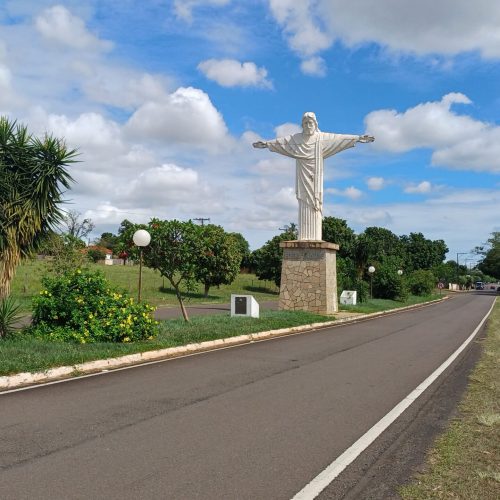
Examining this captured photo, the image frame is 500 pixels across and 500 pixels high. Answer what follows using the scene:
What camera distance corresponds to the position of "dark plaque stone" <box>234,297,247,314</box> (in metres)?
19.4

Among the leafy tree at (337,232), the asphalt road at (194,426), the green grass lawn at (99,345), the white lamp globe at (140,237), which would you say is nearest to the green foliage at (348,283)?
the leafy tree at (337,232)

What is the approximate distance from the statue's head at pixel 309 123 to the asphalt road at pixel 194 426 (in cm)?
1450

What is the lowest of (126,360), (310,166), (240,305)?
(126,360)

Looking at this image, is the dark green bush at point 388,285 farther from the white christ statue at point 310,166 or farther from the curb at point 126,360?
the curb at point 126,360

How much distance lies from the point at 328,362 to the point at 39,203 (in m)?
7.28

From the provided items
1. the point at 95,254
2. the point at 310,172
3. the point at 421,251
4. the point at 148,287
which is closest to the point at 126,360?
the point at 310,172

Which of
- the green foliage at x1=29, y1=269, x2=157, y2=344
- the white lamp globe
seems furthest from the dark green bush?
the green foliage at x1=29, y1=269, x2=157, y2=344

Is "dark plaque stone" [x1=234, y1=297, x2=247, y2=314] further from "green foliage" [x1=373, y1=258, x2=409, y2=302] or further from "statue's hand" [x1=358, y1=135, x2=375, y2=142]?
"green foliage" [x1=373, y1=258, x2=409, y2=302]

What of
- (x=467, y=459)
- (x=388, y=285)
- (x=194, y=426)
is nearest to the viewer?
(x=467, y=459)

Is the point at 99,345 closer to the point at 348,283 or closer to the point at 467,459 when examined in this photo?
the point at 467,459

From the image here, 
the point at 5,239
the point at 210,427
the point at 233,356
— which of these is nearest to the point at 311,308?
the point at 233,356

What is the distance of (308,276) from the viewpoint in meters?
23.9

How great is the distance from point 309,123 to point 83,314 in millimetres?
15154

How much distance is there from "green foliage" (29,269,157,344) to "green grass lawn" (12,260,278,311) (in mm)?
9154
